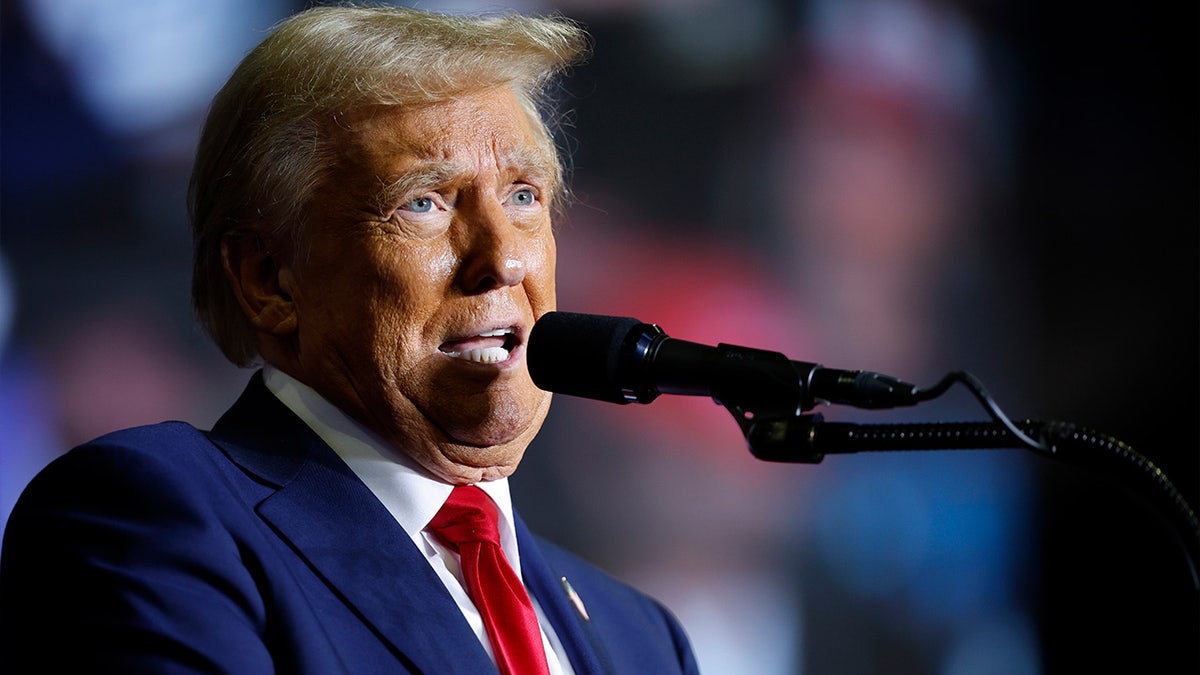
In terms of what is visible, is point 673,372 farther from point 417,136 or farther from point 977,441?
point 417,136

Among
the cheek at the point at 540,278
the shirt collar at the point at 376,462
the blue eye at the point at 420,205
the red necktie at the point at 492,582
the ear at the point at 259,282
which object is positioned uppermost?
the blue eye at the point at 420,205

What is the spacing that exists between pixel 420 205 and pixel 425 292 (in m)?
0.13

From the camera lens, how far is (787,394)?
1.22 metres

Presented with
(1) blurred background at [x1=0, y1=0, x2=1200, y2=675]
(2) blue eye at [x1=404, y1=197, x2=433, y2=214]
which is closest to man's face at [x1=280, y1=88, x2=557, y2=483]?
(2) blue eye at [x1=404, y1=197, x2=433, y2=214]

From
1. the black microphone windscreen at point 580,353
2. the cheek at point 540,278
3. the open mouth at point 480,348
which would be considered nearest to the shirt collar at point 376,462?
the open mouth at point 480,348

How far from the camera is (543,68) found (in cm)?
201

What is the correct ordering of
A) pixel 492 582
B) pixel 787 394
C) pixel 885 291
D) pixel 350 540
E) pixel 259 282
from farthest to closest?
pixel 885 291, pixel 259 282, pixel 492 582, pixel 350 540, pixel 787 394

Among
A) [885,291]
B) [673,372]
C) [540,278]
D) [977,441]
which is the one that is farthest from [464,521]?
[885,291]

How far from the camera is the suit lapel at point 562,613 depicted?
1886 mm

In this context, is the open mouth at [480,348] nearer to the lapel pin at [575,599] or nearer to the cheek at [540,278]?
the cheek at [540,278]

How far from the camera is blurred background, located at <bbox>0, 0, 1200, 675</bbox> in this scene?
9.50 ft

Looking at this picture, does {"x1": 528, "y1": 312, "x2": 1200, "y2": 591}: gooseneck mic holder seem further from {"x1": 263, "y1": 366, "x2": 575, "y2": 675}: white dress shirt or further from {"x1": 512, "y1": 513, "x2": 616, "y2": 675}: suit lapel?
{"x1": 512, "y1": 513, "x2": 616, "y2": 675}: suit lapel

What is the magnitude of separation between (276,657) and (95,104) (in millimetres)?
1333

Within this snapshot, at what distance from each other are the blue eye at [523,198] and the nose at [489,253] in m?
0.08
